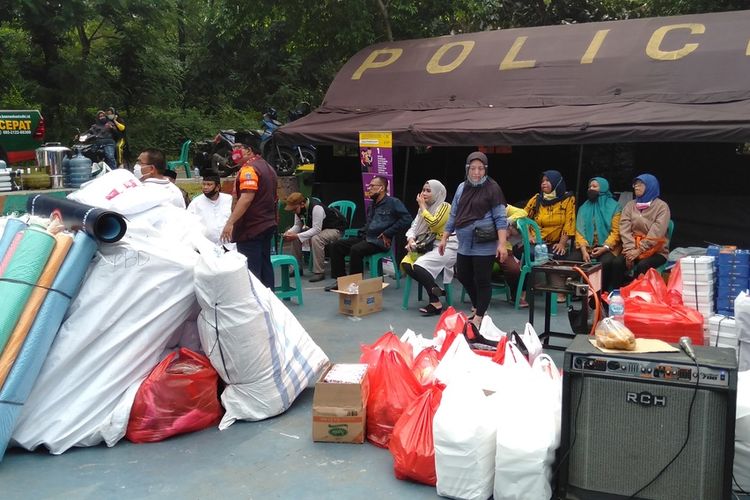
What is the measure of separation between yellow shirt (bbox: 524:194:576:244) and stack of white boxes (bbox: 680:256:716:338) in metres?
2.58

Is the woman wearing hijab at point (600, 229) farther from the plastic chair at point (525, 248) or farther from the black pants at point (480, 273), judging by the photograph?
the black pants at point (480, 273)

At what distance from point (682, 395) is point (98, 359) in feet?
10.1

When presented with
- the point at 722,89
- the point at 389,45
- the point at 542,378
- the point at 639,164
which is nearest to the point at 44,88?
the point at 389,45

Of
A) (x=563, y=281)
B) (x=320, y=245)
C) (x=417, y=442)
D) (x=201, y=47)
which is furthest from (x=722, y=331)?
(x=201, y=47)

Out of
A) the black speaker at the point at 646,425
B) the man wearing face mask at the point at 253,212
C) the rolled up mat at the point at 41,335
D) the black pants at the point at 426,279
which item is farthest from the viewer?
the black pants at the point at 426,279

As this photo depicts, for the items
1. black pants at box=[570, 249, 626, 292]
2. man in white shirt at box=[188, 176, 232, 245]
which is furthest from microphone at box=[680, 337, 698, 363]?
man in white shirt at box=[188, 176, 232, 245]

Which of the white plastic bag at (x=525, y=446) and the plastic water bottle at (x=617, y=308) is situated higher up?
the plastic water bottle at (x=617, y=308)

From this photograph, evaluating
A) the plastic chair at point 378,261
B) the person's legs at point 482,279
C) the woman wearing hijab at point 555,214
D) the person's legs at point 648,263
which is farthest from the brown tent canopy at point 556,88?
the person's legs at point 482,279

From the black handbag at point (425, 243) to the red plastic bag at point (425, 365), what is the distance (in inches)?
112

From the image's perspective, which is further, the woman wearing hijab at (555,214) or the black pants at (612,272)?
the woman wearing hijab at (555,214)

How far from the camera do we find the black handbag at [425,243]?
23.5 ft

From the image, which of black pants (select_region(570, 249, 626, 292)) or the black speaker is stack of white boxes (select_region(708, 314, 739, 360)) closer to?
the black speaker

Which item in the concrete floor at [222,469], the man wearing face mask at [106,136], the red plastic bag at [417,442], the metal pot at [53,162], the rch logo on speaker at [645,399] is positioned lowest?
the concrete floor at [222,469]

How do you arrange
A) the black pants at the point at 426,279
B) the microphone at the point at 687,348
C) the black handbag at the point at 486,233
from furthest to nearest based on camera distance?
1. the black pants at the point at 426,279
2. the black handbag at the point at 486,233
3. the microphone at the point at 687,348
